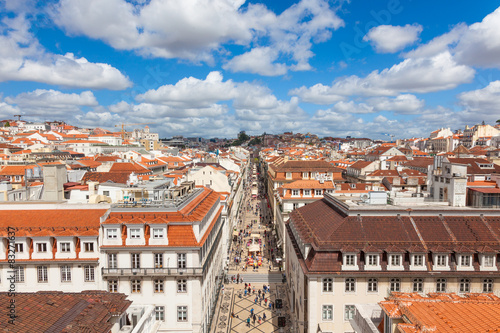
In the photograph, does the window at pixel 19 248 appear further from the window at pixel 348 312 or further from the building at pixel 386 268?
the window at pixel 348 312

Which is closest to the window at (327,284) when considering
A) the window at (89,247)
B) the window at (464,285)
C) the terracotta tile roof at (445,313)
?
the window at (464,285)

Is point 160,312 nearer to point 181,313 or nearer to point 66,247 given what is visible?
point 181,313

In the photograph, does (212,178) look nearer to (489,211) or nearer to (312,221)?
(312,221)

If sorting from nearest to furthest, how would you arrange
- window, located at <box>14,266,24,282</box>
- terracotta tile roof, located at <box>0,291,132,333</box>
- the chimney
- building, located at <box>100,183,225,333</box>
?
1. terracotta tile roof, located at <box>0,291,132,333</box>
2. window, located at <box>14,266,24,282</box>
3. building, located at <box>100,183,225,333</box>
4. the chimney

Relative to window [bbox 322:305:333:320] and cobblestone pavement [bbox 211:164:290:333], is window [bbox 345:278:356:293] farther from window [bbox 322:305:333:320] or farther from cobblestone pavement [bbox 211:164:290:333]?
Result: cobblestone pavement [bbox 211:164:290:333]

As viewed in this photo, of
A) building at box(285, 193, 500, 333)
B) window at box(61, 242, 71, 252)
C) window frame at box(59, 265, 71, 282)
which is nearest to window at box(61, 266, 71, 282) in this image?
window frame at box(59, 265, 71, 282)
